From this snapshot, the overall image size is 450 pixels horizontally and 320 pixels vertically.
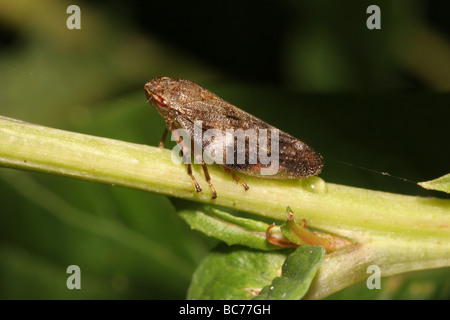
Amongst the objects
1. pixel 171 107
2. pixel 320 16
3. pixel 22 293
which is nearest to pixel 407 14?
pixel 320 16

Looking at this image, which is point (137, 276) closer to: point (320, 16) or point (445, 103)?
point (445, 103)

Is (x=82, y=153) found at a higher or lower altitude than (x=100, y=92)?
lower

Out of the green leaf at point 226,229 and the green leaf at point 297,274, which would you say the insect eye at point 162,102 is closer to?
the green leaf at point 226,229

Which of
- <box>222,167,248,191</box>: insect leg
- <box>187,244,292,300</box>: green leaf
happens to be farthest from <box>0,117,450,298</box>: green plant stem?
<box>187,244,292,300</box>: green leaf

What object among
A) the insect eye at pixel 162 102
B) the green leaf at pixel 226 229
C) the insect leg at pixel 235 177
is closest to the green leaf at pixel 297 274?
the green leaf at pixel 226 229

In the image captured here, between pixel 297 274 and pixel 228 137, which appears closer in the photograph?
pixel 297 274

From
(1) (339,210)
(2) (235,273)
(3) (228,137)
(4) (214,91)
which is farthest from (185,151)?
(4) (214,91)

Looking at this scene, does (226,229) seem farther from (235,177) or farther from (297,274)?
(297,274)
